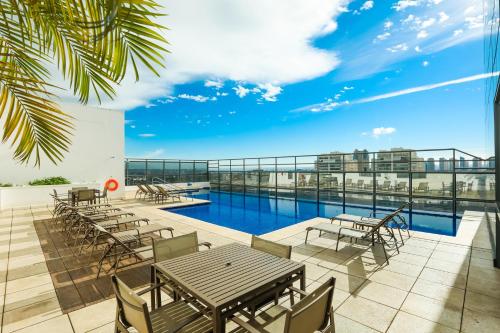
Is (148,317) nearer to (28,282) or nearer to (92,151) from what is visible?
(28,282)

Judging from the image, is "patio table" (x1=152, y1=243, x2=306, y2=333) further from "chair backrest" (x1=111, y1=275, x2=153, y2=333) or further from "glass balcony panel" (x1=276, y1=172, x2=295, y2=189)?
"glass balcony panel" (x1=276, y1=172, x2=295, y2=189)

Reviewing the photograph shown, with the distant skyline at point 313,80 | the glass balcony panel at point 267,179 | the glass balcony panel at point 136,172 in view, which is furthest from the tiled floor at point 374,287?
the glass balcony panel at point 136,172

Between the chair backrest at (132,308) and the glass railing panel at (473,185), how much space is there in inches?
386

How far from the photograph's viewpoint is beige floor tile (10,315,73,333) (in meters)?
2.23

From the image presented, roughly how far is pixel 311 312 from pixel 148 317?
3.21 ft

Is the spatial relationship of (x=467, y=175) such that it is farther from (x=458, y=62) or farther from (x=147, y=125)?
(x=147, y=125)

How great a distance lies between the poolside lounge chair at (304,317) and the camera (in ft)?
4.30

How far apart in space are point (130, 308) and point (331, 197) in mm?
10527

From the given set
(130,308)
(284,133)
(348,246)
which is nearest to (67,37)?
(130,308)

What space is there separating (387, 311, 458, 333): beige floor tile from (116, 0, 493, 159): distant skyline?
10.1ft

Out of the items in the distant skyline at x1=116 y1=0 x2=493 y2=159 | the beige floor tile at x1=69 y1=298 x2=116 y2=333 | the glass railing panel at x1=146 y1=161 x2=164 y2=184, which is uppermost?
the distant skyline at x1=116 y1=0 x2=493 y2=159

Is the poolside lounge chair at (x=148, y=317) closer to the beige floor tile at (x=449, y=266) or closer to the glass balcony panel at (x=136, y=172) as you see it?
the beige floor tile at (x=449, y=266)

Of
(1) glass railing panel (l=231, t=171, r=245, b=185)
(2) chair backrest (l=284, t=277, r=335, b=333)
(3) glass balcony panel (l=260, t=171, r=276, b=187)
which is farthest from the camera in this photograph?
(1) glass railing panel (l=231, t=171, r=245, b=185)

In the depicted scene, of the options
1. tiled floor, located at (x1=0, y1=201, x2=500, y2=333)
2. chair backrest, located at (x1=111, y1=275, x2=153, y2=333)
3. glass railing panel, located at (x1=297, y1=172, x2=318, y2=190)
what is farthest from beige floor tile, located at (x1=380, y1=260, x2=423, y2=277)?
glass railing panel, located at (x1=297, y1=172, x2=318, y2=190)
